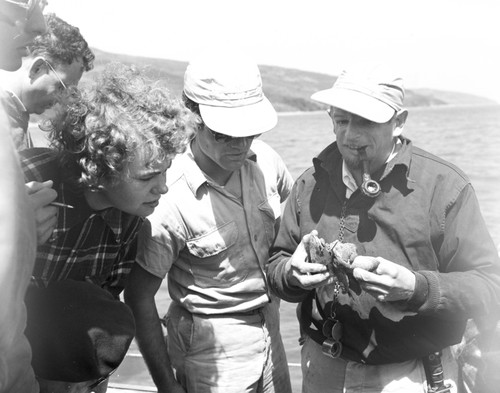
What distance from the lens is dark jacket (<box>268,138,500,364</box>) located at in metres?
2.80

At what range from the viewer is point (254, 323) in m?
3.42

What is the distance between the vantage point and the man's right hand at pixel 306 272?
2.83 m

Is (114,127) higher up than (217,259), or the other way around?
(114,127)

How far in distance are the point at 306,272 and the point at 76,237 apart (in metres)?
0.95

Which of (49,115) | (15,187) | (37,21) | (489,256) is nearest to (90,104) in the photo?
(49,115)

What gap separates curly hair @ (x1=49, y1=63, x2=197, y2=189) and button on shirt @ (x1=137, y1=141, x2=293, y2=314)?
0.54 metres

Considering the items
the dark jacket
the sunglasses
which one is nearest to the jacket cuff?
the dark jacket

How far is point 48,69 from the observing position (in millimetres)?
3793

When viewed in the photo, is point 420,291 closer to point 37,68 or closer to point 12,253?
point 12,253

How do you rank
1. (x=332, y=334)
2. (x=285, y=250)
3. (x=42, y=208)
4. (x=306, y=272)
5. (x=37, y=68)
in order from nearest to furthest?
(x=42, y=208), (x=306, y=272), (x=332, y=334), (x=285, y=250), (x=37, y=68)

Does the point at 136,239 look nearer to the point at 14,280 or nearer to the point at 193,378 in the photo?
the point at 193,378

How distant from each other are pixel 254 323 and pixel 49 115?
1.42m

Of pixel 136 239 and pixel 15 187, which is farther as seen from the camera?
pixel 136 239

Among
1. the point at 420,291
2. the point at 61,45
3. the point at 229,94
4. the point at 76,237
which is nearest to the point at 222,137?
the point at 229,94
